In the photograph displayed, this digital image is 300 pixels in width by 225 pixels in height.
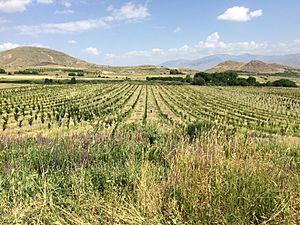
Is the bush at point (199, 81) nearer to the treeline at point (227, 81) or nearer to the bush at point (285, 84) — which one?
the treeline at point (227, 81)

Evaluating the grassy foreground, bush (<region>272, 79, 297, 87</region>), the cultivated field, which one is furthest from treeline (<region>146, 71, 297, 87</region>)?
the grassy foreground

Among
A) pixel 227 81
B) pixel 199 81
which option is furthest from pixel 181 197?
pixel 227 81

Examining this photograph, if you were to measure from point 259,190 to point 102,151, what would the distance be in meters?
3.46

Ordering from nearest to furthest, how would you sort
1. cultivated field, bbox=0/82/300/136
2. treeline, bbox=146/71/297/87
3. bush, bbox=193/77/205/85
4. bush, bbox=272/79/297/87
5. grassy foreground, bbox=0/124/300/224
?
grassy foreground, bbox=0/124/300/224
cultivated field, bbox=0/82/300/136
bush, bbox=272/79/297/87
treeline, bbox=146/71/297/87
bush, bbox=193/77/205/85

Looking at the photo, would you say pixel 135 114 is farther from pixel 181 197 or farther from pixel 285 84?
pixel 285 84

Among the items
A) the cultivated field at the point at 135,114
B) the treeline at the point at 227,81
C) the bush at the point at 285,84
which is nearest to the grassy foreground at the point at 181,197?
the cultivated field at the point at 135,114

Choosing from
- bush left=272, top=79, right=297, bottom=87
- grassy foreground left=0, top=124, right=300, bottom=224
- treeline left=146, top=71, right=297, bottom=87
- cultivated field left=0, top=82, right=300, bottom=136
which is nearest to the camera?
grassy foreground left=0, top=124, right=300, bottom=224

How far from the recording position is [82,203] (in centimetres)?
419

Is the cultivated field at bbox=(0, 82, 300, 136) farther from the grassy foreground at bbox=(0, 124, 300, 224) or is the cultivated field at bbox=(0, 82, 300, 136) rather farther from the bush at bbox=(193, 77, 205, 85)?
the bush at bbox=(193, 77, 205, 85)

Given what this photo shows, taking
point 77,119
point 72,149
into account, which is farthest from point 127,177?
point 77,119

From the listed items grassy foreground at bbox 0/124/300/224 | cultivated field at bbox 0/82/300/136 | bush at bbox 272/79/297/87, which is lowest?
bush at bbox 272/79/297/87

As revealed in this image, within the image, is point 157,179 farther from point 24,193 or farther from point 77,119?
point 77,119

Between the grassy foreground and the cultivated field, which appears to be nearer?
A: the grassy foreground

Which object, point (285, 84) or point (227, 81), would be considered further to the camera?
point (227, 81)
